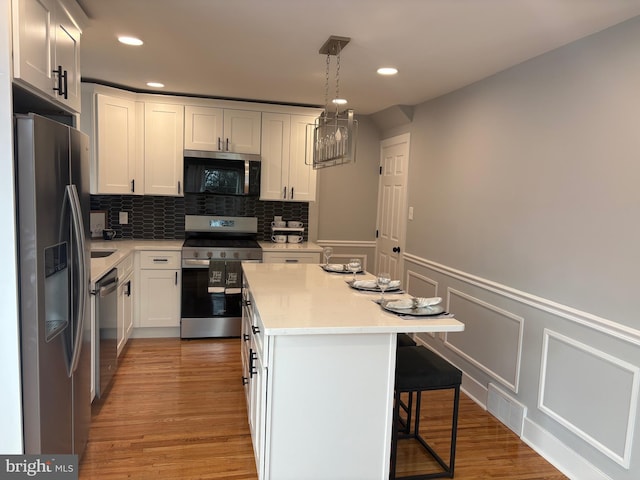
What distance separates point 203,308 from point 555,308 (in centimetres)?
309

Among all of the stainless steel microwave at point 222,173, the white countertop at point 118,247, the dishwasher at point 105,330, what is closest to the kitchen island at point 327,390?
the dishwasher at point 105,330

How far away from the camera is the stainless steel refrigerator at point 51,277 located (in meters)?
1.64

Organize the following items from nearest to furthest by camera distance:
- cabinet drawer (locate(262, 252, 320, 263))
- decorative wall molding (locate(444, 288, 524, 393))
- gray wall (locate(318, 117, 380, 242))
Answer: decorative wall molding (locate(444, 288, 524, 393)) → cabinet drawer (locate(262, 252, 320, 263)) → gray wall (locate(318, 117, 380, 242))

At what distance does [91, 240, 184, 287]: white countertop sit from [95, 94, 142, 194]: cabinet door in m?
0.50

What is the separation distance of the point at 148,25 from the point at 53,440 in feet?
7.18

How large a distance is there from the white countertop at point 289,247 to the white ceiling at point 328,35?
5.24 feet

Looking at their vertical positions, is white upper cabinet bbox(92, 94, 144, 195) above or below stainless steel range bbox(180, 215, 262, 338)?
above

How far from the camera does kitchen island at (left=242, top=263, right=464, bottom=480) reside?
2.00m

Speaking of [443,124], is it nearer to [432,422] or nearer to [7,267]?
[432,422]

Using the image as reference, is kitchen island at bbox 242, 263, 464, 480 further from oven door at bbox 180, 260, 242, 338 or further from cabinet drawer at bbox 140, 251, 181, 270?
cabinet drawer at bbox 140, 251, 181, 270

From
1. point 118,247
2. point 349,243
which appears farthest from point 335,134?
point 349,243

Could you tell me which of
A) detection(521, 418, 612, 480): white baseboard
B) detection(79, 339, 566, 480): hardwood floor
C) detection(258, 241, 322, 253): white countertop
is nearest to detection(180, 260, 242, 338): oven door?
detection(258, 241, 322, 253): white countertop

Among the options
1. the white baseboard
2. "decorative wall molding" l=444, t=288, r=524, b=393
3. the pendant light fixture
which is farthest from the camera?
"decorative wall molding" l=444, t=288, r=524, b=393

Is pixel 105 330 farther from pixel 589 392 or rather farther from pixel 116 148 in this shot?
pixel 589 392
